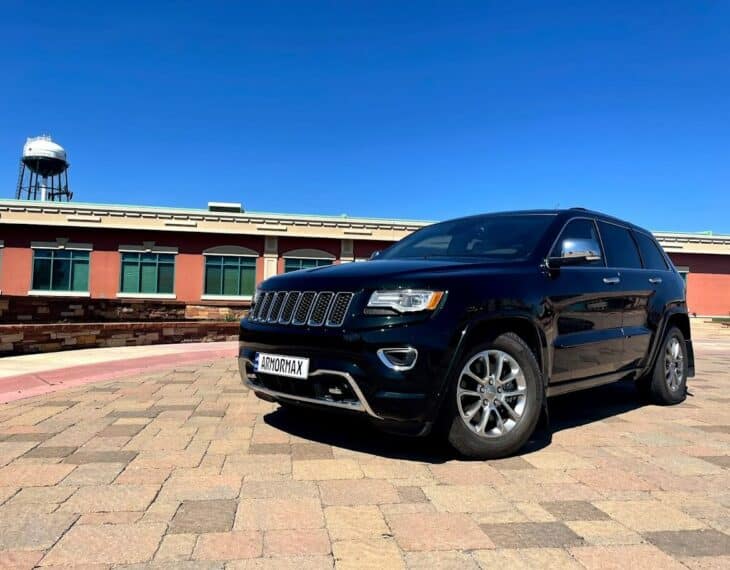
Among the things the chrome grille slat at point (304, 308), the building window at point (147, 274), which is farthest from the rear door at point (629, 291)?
the building window at point (147, 274)

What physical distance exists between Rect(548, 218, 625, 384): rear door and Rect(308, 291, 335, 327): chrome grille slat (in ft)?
5.35

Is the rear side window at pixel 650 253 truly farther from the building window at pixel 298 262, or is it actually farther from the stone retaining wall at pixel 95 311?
the building window at pixel 298 262

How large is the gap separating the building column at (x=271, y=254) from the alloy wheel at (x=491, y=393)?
22.0m

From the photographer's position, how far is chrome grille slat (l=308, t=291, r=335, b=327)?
3679mm

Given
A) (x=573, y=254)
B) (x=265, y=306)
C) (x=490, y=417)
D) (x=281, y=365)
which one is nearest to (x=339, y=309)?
(x=281, y=365)

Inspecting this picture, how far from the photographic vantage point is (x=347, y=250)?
85.1ft

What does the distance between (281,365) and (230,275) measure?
21826 mm

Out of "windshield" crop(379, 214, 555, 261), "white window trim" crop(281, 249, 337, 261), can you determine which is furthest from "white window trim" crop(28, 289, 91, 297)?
"windshield" crop(379, 214, 555, 261)

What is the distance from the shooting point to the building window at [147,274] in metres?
24.3

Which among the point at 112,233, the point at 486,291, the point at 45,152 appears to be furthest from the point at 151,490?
the point at 45,152

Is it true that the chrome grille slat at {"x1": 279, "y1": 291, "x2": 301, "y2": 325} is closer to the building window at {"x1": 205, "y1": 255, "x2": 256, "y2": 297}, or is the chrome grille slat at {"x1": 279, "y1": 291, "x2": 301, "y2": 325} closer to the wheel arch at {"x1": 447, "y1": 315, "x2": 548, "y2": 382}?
the wheel arch at {"x1": 447, "y1": 315, "x2": 548, "y2": 382}

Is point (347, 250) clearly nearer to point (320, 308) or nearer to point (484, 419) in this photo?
point (320, 308)

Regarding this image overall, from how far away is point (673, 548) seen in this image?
2.46 metres

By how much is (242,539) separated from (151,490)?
89 centimetres
